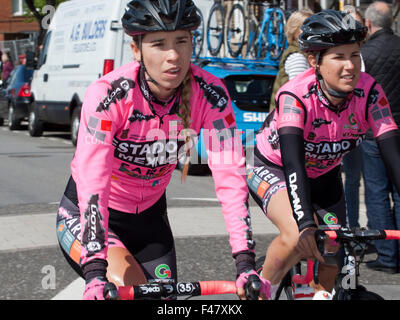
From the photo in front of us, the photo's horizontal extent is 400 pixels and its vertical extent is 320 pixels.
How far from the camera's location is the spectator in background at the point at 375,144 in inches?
263

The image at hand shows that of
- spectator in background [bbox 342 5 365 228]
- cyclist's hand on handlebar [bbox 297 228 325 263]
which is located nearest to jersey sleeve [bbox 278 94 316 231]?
cyclist's hand on handlebar [bbox 297 228 325 263]

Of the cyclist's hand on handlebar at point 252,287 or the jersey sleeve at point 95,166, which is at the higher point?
the jersey sleeve at point 95,166

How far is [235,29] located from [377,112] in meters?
12.0

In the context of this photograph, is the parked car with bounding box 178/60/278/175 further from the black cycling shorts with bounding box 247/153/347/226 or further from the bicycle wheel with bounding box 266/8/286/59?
the black cycling shorts with bounding box 247/153/347/226

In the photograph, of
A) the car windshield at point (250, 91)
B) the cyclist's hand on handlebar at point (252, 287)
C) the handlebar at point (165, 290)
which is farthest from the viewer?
the car windshield at point (250, 91)

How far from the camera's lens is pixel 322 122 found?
417 centimetres

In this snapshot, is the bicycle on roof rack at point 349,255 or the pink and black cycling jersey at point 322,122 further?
the pink and black cycling jersey at point 322,122

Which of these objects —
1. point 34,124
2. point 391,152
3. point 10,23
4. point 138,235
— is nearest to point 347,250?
point 391,152

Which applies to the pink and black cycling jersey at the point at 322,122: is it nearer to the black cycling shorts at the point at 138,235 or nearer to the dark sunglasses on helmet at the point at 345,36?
the dark sunglasses on helmet at the point at 345,36

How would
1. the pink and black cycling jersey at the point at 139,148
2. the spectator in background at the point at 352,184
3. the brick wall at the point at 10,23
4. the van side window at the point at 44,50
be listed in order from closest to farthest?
the pink and black cycling jersey at the point at 139,148
the spectator in background at the point at 352,184
the van side window at the point at 44,50
the brick wall at the point at 10,23

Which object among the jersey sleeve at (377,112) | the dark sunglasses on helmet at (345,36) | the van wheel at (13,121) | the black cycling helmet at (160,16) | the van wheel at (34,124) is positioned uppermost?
the black cycling helmet at (160,16)

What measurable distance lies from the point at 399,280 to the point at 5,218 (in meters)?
4.73

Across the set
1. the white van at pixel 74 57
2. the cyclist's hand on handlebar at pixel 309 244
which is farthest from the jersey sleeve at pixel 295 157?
the white van at pixel 74 57

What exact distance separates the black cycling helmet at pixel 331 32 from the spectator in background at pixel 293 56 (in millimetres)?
2863
